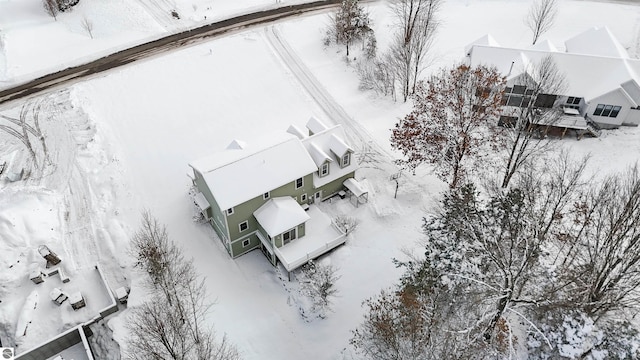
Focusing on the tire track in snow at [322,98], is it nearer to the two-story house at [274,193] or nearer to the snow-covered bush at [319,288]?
the two-story house at [274,193]

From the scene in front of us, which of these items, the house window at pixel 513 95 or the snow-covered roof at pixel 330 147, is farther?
the house window at pixel 513 95

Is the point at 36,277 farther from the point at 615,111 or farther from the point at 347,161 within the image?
the point at 615,111

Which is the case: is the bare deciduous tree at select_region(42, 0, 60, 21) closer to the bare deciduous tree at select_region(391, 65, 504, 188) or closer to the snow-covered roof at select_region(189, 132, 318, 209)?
the snow-covered roof at select_region(189, 132, 318, 209)

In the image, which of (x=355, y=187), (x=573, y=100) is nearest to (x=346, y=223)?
(x=355, y=187)

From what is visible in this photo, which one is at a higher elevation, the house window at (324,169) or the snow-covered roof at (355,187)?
the house window at (324,169)

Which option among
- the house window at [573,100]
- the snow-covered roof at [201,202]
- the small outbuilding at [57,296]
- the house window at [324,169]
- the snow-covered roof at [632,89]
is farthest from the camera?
the house window at [573,100]

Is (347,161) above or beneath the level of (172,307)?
above

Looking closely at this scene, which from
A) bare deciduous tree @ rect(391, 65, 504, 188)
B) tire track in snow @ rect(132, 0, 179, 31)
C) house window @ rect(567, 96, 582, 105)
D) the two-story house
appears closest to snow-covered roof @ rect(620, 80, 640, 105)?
house window @ rect(567, 96, 582, 105)

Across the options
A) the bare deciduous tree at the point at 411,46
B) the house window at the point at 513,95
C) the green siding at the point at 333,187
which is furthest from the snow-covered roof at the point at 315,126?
the house window at the point at 513,95
